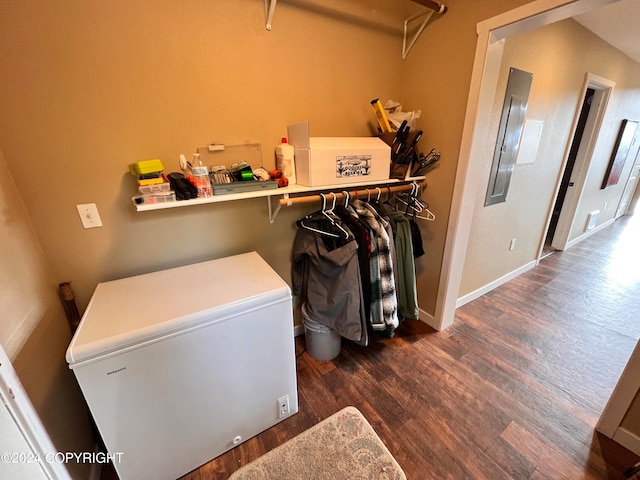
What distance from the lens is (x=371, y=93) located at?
1731mm

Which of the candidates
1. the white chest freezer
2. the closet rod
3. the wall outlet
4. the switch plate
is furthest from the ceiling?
the switch plate

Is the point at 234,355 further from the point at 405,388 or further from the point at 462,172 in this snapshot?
the point at 462,172

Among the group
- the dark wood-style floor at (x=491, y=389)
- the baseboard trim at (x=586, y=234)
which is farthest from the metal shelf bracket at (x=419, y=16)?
the baseboard trim at (x=586, y=234)

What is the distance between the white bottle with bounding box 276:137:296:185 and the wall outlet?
1138 mm

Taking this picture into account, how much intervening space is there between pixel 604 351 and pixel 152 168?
9.78 ft

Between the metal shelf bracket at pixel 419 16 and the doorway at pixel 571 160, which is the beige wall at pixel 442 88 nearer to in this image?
the metal shelf bracket at pixel 419 16

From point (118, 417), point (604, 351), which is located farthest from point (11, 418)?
point (604, 351)

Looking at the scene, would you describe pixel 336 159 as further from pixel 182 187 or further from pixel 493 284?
pixel 493 284

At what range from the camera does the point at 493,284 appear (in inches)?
101

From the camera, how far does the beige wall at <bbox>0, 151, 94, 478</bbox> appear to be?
0.82m

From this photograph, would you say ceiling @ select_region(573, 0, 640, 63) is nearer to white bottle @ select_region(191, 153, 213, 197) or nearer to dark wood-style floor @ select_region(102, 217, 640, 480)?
dark wood-style floor @ select_region(102, 217, 640, 480)

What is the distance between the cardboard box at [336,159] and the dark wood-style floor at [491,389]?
1.20 m

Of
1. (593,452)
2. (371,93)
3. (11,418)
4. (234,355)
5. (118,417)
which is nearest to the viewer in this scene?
(11,418)

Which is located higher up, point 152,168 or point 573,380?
point 152,168
